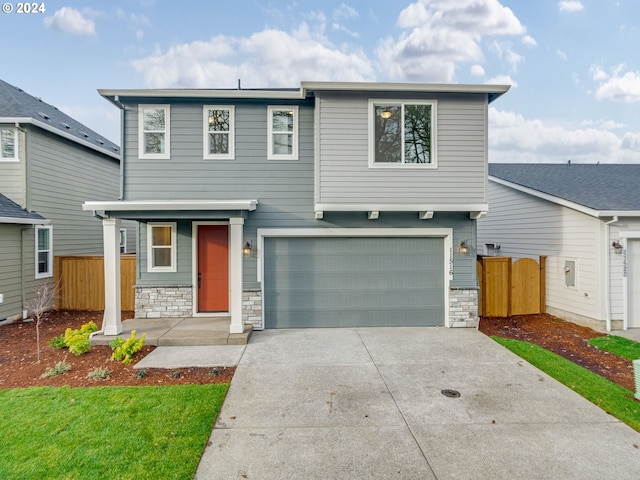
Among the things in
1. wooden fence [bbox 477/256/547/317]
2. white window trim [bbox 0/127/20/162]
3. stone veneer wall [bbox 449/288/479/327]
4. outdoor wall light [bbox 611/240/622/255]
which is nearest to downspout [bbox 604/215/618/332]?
outdoor wall light [bbox 611/240/622/255]

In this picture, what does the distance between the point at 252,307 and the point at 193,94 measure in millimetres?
4898

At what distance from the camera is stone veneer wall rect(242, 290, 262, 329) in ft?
22.8

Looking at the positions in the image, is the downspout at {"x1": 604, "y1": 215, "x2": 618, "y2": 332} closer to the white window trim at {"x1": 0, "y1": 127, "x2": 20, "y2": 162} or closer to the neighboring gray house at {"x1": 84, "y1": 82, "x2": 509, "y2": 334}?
the neighboring gray house at {"x1": 84, "y1": 82, "x2": 509, "y2": 334}

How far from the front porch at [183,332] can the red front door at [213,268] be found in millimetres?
433

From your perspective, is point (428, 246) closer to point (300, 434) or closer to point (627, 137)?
point (300, 434)

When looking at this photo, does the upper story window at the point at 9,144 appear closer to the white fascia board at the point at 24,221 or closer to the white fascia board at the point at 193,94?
the white fascia board at the point at 24,221

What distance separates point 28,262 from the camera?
8.04 metres

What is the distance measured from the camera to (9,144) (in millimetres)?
8156

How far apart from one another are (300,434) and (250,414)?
0.71 metres

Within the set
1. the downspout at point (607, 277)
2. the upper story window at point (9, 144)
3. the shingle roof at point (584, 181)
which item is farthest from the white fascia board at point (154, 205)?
the shingle roof at point (584, 181)

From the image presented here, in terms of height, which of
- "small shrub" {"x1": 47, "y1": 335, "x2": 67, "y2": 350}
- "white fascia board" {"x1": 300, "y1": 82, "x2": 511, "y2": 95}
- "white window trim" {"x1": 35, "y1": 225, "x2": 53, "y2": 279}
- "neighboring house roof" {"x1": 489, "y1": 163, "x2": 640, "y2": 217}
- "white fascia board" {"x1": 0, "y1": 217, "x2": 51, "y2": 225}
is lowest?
"small shrub" {"x1": 47, "y1": 335, "x2": 67, "y2": 350}

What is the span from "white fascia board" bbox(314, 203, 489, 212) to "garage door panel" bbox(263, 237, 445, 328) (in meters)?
0.84

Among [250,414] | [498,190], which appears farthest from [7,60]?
[498,190]

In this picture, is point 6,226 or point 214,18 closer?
point 6,226
